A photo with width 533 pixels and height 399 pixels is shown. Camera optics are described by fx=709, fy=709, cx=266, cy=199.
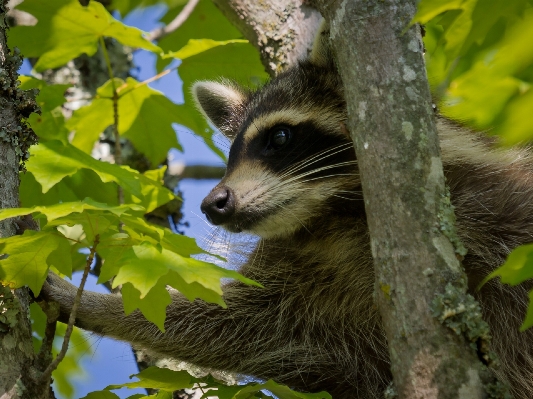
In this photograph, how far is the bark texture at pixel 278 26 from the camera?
4156 millimetres

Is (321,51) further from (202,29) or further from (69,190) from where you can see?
(69,190)

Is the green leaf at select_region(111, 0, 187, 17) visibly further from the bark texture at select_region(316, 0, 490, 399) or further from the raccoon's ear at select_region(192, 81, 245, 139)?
the bark texture at select_region(316, 0, 490, 399)

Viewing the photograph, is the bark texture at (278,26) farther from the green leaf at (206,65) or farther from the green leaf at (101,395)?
the green leaf at (101,395)

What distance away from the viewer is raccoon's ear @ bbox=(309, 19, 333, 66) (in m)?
3.75

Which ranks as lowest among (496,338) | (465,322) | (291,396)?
(496,338)

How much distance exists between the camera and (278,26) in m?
4.16

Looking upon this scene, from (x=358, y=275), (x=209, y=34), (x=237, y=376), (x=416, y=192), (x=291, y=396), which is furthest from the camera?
(x=209, y=34)

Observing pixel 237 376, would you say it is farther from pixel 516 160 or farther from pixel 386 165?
pixel 386 165

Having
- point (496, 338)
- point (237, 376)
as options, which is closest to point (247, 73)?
point (237, 376)

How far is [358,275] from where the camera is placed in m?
3.89

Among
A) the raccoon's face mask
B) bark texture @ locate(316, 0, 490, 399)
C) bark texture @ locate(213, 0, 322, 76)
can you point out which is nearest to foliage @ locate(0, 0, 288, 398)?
bark texture @ locate(213, 0, 322, 76)

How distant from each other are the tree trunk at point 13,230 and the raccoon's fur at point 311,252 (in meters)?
0.86

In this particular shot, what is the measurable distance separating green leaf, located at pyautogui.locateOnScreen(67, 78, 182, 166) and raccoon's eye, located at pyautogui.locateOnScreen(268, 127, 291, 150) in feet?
2.28

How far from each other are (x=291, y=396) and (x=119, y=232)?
3.03 ft
